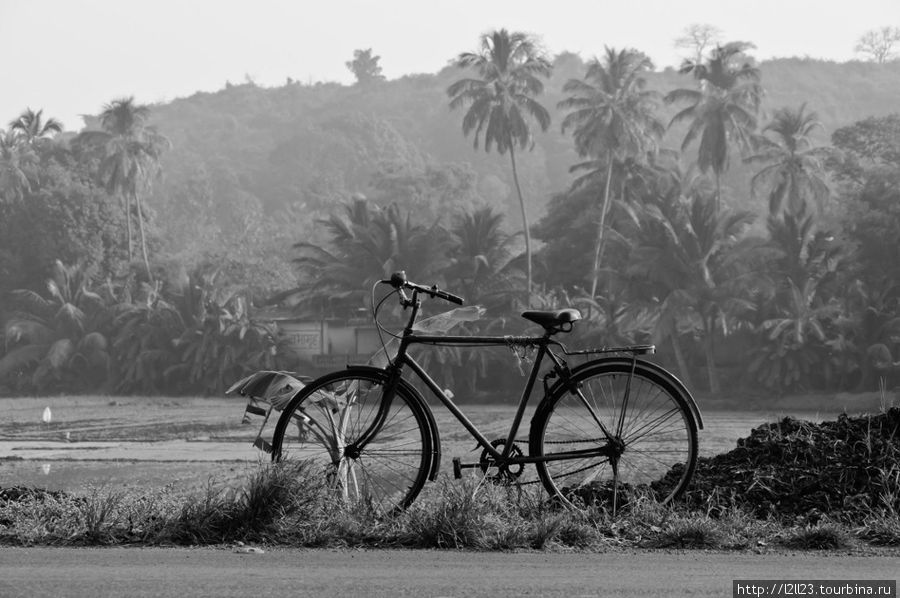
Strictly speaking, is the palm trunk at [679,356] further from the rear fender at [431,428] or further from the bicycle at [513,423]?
the rear fender at [431,428]

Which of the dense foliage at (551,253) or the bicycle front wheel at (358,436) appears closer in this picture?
the bicycle front wheel at (358,436)

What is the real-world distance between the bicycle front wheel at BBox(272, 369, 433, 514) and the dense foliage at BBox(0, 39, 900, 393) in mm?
28992

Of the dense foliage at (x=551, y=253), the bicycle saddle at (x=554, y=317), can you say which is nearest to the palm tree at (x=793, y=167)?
the dense foliage at (x=551, y=253)

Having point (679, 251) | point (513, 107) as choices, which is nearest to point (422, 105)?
point (513, 107)

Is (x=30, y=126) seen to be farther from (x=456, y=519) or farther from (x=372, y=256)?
(x=456, y=519)

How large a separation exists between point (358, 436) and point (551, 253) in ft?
162

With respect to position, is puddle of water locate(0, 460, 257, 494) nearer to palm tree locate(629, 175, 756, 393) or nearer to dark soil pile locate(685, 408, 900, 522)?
dark soil pile locate(685, 408, 900, 522)

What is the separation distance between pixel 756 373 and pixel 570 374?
4282 centimetres

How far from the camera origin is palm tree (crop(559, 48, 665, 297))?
177ft

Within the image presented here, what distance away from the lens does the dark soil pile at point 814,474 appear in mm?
5574

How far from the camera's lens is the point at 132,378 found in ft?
178

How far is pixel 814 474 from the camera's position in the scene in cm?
588

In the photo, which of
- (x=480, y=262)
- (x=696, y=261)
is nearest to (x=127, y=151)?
(x=480, y=262)

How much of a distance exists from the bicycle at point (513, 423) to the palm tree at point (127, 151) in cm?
5831
